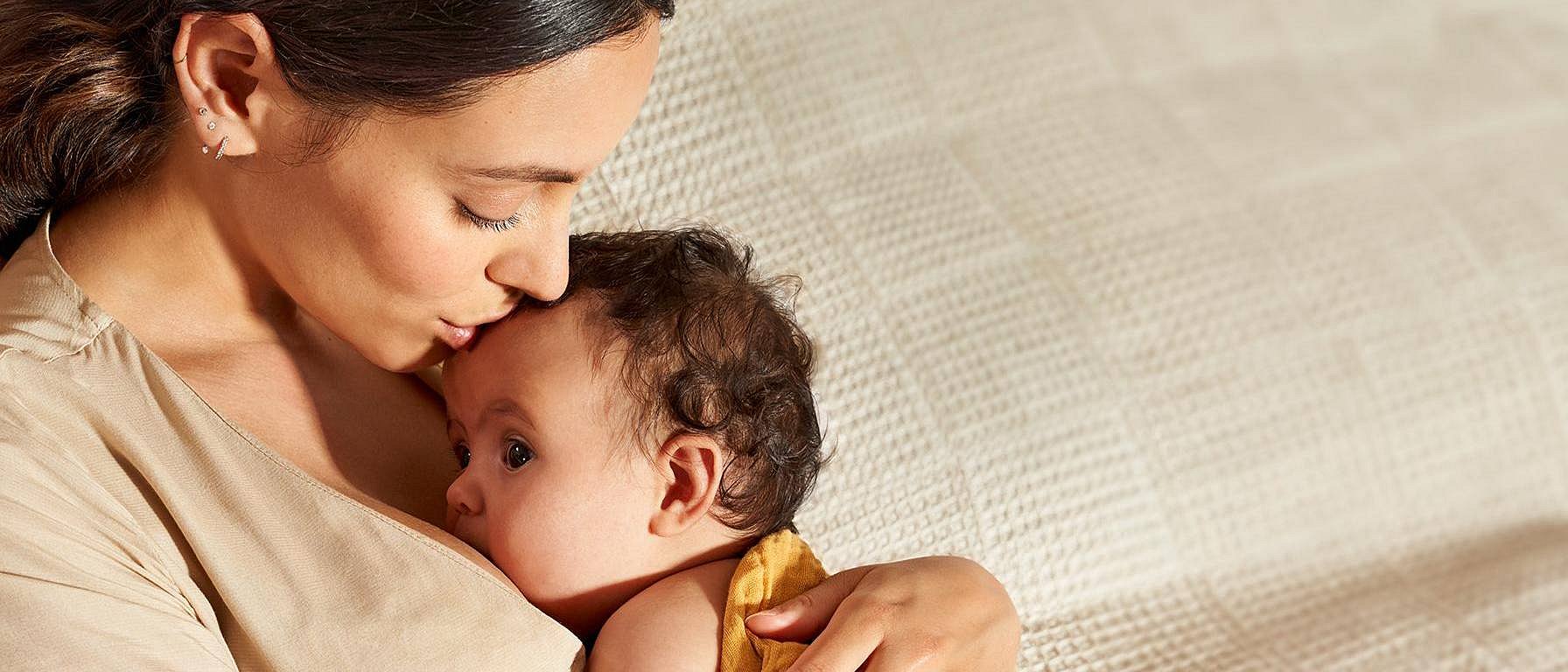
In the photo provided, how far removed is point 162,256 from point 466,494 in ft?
1.11

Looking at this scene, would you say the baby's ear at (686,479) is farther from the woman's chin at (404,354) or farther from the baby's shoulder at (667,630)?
the woman's chin at (404,354)

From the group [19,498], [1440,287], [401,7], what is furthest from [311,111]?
[1440,287]

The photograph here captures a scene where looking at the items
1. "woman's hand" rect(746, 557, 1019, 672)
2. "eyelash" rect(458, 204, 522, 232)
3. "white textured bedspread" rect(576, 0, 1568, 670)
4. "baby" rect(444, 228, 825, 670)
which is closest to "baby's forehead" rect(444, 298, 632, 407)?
"baby" rect(444, 228, 825, 670)

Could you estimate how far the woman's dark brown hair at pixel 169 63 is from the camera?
3.47 ft

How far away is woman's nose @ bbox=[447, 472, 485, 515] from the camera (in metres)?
1.26

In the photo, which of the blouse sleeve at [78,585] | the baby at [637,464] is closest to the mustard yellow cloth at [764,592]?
the baby at [637,464]

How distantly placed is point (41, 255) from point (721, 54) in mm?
914

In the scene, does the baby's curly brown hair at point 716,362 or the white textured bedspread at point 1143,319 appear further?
the white textured bedspread at point 1143,319

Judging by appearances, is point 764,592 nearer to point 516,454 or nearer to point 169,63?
point 516,454

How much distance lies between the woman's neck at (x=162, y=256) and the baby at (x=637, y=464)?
9.2 inches

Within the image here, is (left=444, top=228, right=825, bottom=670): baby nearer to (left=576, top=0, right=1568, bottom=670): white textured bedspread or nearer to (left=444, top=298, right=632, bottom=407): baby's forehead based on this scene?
(left=444, top=298, right=632, bottom=407): baby's forehead

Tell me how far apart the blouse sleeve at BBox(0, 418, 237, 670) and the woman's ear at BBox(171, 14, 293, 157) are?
284mm

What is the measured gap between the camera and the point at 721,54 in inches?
72.7

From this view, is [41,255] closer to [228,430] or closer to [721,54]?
[228,430]
